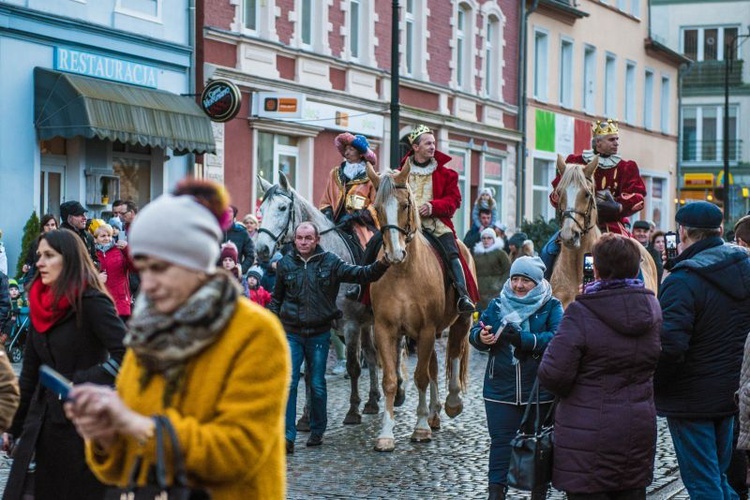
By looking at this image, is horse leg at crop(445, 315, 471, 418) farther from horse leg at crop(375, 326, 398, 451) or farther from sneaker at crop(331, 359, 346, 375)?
sneaker at crop(331, 359, 346, 375)

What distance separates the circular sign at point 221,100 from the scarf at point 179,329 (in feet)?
65.5

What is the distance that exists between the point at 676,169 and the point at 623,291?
4859 cm

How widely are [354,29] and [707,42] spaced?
40.4m

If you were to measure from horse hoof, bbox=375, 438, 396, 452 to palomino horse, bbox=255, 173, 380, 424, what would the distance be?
5.27ft

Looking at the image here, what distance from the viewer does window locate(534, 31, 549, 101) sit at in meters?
42.2

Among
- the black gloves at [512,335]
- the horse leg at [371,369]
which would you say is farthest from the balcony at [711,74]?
the black gloves at [512,335]

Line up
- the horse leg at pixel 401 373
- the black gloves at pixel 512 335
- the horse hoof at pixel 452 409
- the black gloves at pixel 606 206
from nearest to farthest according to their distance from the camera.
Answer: the black gloves at pixel 512 335 → the horse hoof at pixel 452 409 → the black gloves at pixel 606 206 → the horse leg at pixel 401 373

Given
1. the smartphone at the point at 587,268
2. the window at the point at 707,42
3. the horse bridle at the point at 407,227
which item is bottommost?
the smartphone at the point at 587,268

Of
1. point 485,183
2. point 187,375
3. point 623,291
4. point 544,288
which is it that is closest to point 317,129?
point 485,183

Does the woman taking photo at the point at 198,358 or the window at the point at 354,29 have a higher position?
the window at the point at 354,29

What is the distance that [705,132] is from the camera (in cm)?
6819

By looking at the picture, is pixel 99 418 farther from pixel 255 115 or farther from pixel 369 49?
pixel 369 49

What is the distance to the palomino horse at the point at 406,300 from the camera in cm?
1226

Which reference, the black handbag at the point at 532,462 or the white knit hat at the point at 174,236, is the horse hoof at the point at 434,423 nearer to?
the black handbag at the point at 532,462
